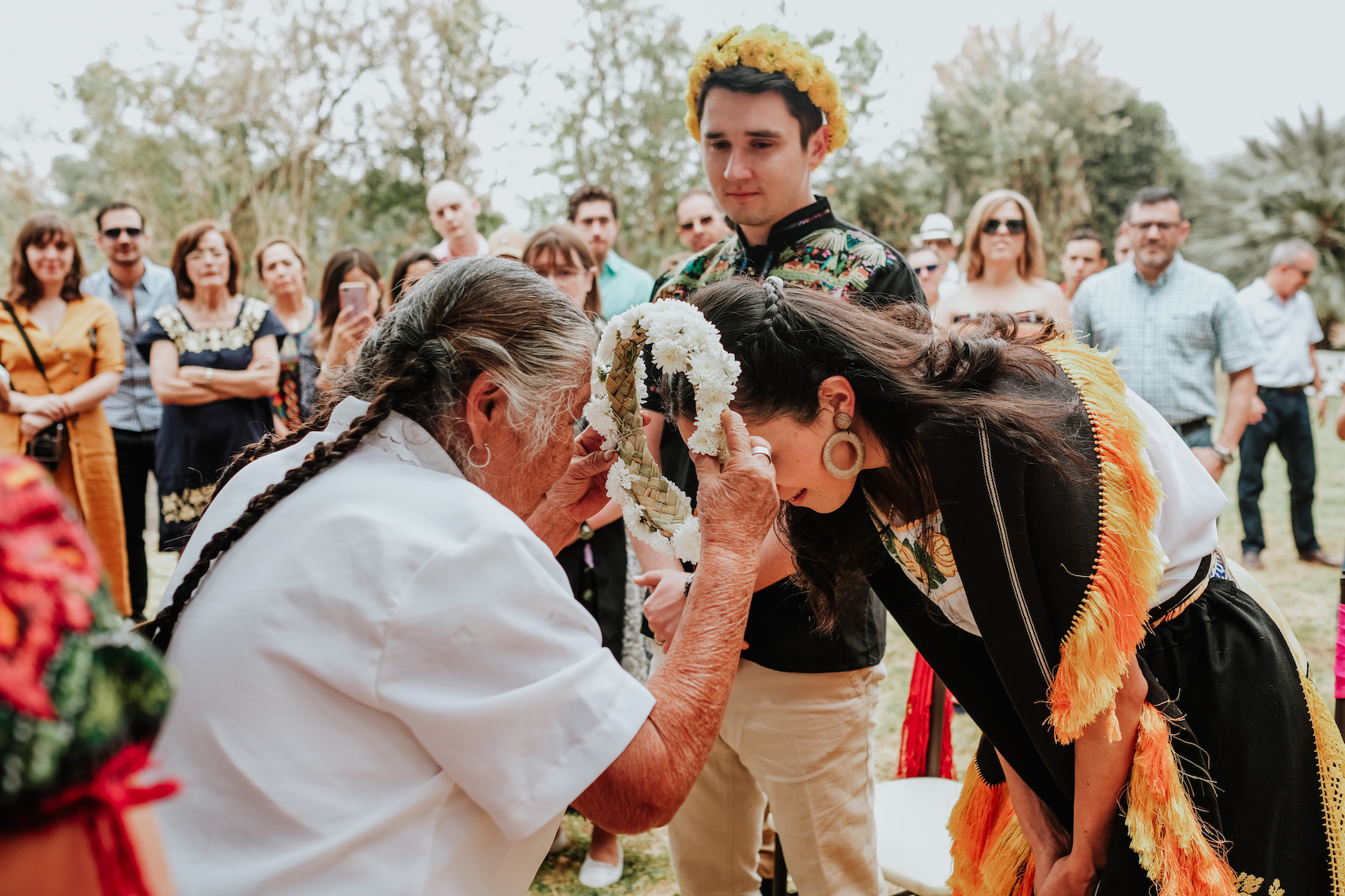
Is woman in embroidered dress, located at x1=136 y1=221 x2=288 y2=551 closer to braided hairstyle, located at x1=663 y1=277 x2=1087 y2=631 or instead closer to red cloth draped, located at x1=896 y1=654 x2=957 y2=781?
red cloth draped, located at x1=896 y1=654 x2=957 y2=781

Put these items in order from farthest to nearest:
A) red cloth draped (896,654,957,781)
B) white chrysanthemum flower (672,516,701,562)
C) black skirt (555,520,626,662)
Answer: black skirt (555,520,626,662), red cloth draped (896,654,957,781), white chrysanthemum flower (672,516,701,562)

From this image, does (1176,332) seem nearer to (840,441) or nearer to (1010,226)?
(1010,226)

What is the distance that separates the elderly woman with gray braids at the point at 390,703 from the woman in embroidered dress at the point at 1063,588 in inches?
22.3

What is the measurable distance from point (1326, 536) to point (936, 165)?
13313 mm

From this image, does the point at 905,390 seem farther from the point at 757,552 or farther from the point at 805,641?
the point at 805,641

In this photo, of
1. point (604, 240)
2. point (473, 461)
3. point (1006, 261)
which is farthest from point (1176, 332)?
point (473, 461)

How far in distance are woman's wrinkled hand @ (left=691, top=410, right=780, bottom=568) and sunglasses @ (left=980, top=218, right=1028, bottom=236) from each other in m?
3.99

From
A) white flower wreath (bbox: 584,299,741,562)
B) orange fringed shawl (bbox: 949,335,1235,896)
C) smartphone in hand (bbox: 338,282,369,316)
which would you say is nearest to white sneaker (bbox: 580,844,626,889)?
white flower wreath (bbox: 584,299,741,562)

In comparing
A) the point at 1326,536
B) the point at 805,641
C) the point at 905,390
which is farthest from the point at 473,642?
the point at 1326,536

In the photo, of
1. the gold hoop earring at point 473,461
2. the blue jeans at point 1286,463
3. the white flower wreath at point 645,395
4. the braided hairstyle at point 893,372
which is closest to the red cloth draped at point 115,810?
the gold hoop earring at point 473,461

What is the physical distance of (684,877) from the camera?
2.58m

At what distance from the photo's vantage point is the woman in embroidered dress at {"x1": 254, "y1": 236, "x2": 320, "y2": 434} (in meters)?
4.74

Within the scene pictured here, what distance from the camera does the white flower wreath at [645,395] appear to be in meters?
1.73

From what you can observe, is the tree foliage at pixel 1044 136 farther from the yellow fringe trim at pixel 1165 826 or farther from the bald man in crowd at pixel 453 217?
the yellow fringe trim at pixel 1165 826
